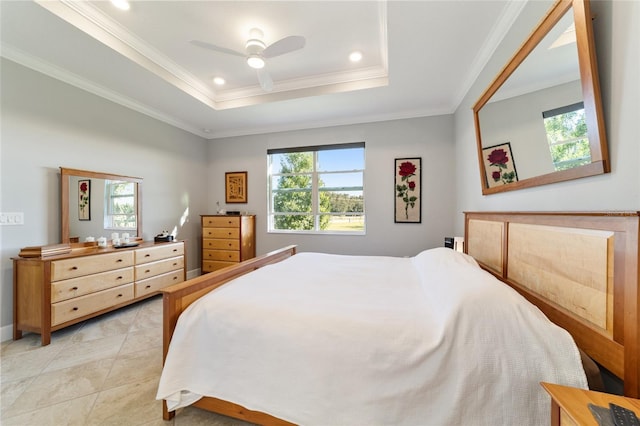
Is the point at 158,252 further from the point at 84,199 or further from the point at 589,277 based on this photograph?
the point at 589,277

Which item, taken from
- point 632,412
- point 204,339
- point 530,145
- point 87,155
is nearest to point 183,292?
point 204,339

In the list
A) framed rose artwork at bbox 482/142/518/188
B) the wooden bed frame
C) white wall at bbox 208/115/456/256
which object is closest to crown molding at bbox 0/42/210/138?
white wall at bbox 208/115/456/256

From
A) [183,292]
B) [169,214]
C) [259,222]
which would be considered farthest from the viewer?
[259,222]

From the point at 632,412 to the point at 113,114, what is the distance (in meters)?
4.80

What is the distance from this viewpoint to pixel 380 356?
1.03m

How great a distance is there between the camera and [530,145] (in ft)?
4.83

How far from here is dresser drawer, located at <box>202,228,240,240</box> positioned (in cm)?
404

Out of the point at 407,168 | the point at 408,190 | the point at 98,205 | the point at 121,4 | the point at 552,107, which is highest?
the point at 121,4

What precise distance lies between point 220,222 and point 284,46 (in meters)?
2.98

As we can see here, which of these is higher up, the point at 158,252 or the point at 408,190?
the point at 408,190

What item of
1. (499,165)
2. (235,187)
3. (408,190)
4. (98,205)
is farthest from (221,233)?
(499,165)

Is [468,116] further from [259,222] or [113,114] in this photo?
[113,114]

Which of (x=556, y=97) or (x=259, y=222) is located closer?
(x=556, y=97)

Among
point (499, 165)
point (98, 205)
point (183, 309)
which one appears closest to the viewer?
point (183, 309)
